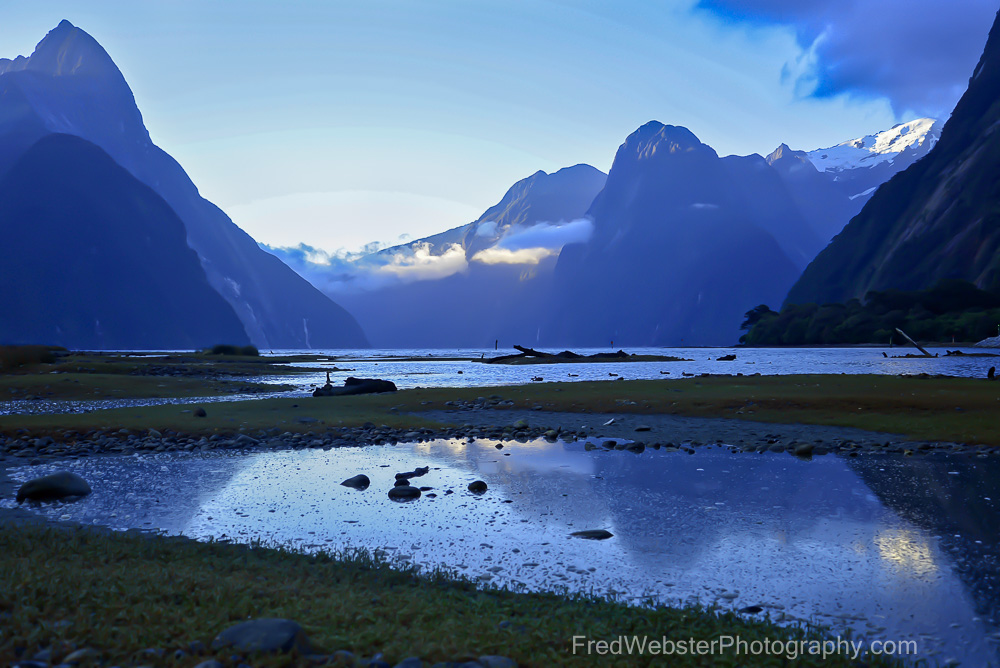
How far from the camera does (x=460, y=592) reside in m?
6.89

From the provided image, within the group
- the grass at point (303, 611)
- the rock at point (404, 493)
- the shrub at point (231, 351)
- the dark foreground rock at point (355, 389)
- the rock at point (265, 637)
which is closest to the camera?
the rock at point (265, 637)

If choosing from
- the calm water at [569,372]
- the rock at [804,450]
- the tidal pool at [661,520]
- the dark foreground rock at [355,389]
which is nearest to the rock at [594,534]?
the tidal pool at [661,520]

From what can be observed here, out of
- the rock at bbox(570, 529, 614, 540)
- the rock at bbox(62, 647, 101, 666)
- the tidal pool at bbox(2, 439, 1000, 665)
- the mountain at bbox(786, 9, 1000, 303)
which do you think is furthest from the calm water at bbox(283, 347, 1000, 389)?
the mountain at bbox(786, 9, 1000, 303)

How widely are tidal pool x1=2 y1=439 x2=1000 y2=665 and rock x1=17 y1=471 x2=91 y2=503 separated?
1.46 ft

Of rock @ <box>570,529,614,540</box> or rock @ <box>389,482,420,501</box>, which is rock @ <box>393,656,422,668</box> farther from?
rock @ <box>389,482,420,501</box>

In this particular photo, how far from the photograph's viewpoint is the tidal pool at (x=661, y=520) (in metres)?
7.14

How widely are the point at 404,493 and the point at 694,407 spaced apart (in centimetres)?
1718

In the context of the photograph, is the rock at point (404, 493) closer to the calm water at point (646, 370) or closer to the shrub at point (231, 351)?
the calm water at point (646, 370)

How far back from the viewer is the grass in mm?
4840

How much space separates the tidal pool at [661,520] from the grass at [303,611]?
3.57 ft

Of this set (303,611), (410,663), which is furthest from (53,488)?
(410,663)

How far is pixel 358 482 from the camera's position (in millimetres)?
13391

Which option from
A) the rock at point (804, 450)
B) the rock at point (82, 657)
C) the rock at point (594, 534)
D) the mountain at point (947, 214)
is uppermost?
the mountain at point (947, 214)

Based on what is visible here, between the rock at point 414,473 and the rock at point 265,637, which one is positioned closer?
the rock at point 265,637
